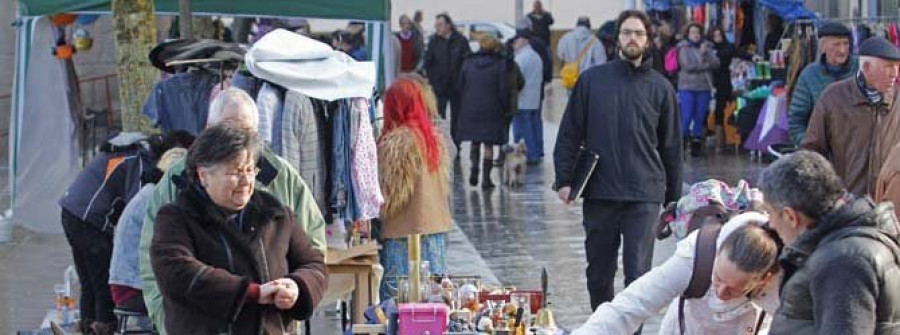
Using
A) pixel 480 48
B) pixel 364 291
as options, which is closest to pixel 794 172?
pixel 364 291

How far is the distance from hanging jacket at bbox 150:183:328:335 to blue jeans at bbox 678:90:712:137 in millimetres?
15935

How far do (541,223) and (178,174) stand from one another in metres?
9.35

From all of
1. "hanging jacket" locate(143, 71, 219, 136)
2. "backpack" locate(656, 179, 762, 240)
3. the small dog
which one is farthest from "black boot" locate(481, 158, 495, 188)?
"backpack" locate(656, 179, 762, 240)

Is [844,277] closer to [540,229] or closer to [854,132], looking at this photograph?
[854,132]

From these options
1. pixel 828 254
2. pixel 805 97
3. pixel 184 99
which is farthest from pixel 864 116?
pixel 828 254

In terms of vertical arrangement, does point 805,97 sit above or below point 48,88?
above

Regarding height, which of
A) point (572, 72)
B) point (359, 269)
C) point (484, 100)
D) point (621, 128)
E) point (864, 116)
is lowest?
point (572, 72)

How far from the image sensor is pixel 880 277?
454cm

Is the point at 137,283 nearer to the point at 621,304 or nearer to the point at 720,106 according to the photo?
the point at 621,304

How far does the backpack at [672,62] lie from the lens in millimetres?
21953

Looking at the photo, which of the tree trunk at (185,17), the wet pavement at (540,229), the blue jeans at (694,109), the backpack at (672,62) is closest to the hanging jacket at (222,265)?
the wet pavement at (540,229)

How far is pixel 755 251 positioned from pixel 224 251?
173cm

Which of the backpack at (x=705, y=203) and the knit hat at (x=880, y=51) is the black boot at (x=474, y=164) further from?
the backpack at (x=705, y=203)

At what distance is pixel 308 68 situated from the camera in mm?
9406
